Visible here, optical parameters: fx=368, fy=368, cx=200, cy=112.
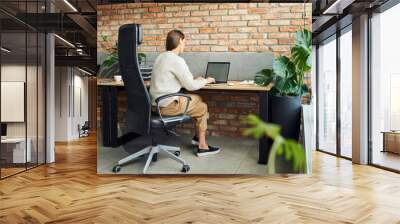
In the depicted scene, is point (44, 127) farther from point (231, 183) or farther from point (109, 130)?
point (231, 183)

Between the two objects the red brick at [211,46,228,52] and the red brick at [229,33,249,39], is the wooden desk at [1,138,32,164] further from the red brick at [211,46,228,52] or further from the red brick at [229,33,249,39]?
the red brick at [229,33,249,39]

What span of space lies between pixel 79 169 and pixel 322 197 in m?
3.38

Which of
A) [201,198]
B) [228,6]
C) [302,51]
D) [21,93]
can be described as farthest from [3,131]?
[302,51]

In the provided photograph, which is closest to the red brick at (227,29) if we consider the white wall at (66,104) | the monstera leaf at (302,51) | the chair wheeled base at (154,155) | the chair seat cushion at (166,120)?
the monstera leaf at (302,51)

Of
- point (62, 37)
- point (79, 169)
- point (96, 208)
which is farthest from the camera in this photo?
point (62, 37)

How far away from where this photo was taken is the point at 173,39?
4480 millimetres

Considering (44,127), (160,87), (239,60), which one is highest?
(239,60)

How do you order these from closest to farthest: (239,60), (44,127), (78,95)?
(239,60) → (44,127) → (78,95)

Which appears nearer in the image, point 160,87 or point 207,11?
point 160,87

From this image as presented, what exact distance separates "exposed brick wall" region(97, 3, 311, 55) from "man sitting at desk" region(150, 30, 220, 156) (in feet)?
0.43

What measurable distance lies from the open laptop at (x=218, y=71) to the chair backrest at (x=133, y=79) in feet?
2.80

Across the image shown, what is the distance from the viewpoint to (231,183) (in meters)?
4.21

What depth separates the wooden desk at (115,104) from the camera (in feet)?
14.2

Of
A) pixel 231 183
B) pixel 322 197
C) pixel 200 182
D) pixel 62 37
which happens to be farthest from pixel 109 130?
pixel 62 37
